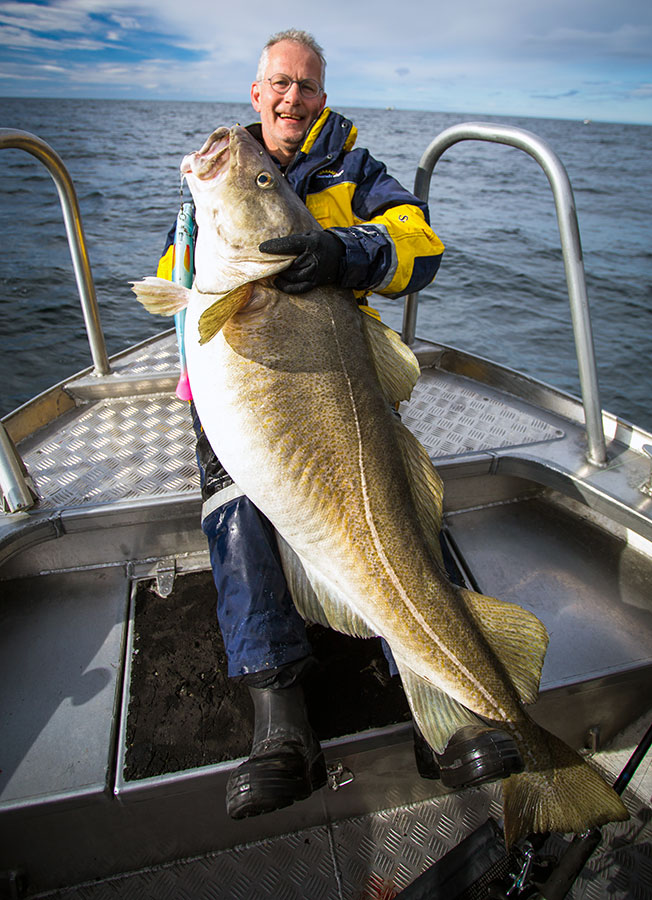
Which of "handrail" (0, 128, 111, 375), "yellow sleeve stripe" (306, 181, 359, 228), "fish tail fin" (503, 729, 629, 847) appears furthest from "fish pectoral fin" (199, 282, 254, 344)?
"fish tail fin" (503, 729, 629, 847)

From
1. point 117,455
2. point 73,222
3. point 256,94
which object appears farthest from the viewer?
point 73,222

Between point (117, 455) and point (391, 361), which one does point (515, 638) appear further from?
point (117, 455)

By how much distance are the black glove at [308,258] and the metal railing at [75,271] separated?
1.45 m

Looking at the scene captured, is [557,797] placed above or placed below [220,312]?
below

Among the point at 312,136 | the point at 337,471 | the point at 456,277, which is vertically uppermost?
the point at 312,136

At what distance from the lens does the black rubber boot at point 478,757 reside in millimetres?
1659

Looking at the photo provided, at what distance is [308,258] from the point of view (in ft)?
6.81

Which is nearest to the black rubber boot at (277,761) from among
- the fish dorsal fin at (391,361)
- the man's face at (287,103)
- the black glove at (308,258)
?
the fish dorsal fin at (391,361)

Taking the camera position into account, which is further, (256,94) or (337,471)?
(256,94)

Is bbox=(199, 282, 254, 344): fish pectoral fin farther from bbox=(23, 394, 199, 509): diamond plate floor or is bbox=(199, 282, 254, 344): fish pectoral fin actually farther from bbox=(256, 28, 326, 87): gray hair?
bbox=(256, 28, 326, 87): gray hair

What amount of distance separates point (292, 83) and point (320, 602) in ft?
8.60

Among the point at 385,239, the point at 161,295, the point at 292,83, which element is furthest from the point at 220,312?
the point at 292,83

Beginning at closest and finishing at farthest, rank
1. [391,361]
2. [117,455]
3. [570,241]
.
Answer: [391,361], [570,241], [117,455]

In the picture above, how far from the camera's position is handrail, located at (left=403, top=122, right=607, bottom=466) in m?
2.75
